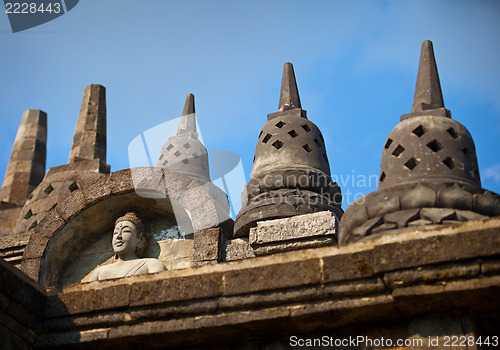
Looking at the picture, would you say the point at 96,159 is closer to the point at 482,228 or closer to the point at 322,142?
the point at 322,142

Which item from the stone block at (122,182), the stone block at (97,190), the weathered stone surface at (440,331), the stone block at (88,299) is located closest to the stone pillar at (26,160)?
the stone block at (97,190)

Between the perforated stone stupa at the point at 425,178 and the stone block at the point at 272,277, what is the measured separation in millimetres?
858

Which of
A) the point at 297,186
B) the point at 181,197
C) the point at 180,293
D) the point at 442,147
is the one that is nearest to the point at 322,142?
the point at 297,186

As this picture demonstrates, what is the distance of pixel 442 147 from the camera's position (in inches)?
314

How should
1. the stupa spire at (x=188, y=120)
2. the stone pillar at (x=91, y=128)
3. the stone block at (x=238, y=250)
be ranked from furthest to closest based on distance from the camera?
the stone pillar at (x=91, y=128)
the stupa spire at (x=188, y=120)
the stone block at (x=238, y=250)

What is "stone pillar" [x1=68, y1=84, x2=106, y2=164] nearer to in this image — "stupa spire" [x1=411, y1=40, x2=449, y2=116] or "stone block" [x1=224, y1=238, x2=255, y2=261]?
"stone block" [x1=224, y1=238, x2=255, y2=261]

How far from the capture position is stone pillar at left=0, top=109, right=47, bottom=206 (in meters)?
14.6

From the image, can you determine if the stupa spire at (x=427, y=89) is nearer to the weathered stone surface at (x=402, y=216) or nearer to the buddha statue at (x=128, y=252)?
the weathered stone surface at (x=402, y=216)

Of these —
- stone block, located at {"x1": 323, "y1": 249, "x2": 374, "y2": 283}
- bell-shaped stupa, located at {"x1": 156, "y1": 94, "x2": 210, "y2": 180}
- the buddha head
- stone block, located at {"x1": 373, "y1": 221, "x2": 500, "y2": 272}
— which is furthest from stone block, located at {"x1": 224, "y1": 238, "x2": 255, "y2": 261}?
stone block, located at {"x1": 373, "y1": 221, "x2": 500, "y2": 272}

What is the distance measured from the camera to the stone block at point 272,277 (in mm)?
6547

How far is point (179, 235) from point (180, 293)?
334 centimetres

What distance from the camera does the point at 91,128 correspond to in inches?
519

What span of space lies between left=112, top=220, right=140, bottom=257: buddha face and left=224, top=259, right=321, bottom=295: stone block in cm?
340

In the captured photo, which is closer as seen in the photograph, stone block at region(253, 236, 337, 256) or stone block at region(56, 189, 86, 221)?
stone block at region(253, 236, 337, 256)
